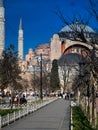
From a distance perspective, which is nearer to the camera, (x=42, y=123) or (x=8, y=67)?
(x=42, y=123)

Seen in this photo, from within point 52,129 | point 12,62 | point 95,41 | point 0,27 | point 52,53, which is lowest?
point 52,129

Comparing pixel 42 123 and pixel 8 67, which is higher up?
pixel 8 67

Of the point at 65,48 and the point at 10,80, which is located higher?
the point at 65,48

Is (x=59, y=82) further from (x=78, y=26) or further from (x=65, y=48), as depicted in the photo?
(x=78, y=26)

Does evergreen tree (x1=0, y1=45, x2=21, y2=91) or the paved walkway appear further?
evergreen tree (x1=0, y1=45, x2=21, y2=91)

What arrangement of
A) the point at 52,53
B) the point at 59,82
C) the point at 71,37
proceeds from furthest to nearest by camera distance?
the point at 52,53 → the point at 59,82 → the point at 71,37

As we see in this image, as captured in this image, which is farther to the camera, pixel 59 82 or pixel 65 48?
pixel 65 48

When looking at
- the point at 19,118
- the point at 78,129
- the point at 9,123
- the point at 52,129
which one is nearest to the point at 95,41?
the point at 78,129

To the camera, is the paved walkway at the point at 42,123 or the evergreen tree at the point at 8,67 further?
the evergreen tree at the point at 8,67

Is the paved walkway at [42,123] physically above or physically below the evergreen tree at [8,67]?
below

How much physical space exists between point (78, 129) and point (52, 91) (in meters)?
100

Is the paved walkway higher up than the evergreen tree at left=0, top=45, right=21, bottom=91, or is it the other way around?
the evergreen tree at left=0, top=45, right=21, bottom=91

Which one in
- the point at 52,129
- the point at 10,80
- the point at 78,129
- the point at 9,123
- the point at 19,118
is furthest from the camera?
the point at 10,80

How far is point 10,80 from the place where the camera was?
168 feet
